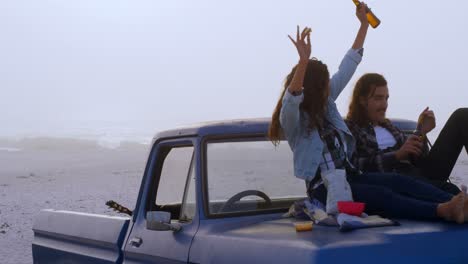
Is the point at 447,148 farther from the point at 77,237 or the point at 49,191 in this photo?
the point at 49,191

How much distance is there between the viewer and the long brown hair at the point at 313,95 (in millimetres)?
4562

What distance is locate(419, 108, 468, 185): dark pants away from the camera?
5004 mm

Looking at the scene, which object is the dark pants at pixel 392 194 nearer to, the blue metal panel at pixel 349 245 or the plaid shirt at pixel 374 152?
the blue metal panel at pixel 349 245

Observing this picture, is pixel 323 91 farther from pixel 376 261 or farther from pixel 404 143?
pixel 376 261

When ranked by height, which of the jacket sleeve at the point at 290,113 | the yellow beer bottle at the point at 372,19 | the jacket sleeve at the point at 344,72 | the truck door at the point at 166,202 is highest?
the yellow beer bottle at the point at 372,19

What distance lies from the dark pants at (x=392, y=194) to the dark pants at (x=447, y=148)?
0.71m

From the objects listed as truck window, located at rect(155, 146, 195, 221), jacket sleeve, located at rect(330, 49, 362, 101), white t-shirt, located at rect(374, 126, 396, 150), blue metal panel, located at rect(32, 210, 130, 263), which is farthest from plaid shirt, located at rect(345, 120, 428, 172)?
blue metal panel, located at rect(32, 210, 130, 263)

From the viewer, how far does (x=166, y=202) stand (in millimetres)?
5582

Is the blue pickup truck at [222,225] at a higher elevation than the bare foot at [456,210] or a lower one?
lower

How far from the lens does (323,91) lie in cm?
458

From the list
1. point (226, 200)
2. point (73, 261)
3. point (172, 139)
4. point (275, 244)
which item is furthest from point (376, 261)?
point (73, 261)

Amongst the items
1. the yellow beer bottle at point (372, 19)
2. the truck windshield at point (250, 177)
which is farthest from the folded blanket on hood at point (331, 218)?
the yellow beer bottle at point (372, 19)

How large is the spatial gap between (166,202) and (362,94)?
147cm

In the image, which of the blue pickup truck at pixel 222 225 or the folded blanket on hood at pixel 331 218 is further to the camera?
the folded blanket on hood at pixel 331 218
